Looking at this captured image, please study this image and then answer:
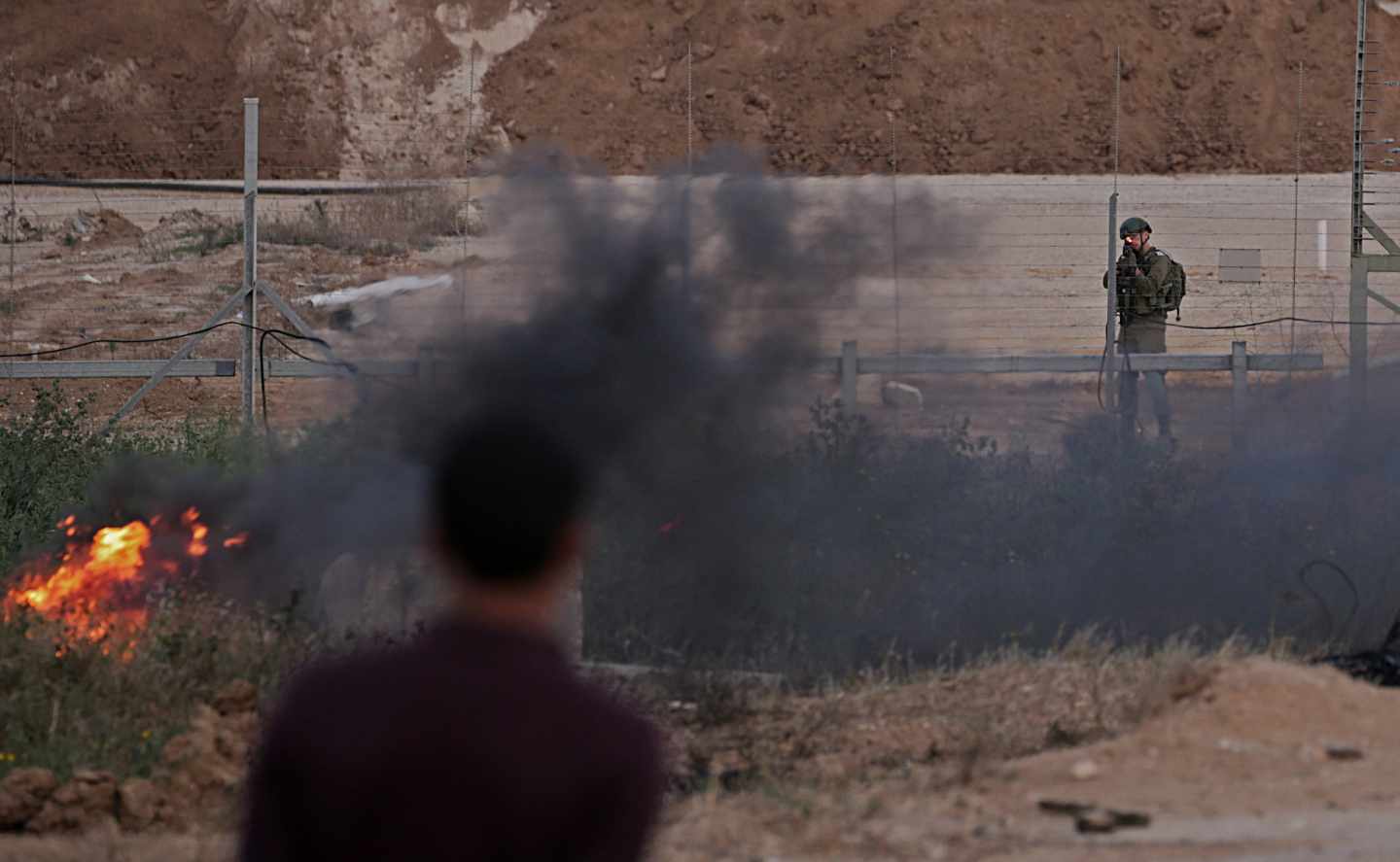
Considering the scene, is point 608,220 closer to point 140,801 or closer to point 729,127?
point 140,801

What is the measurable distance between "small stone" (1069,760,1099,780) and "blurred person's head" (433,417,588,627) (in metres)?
3.68

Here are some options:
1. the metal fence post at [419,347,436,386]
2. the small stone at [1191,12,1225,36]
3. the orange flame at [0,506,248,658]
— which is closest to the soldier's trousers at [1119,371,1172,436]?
the metal fence post at [419,347,436,386]

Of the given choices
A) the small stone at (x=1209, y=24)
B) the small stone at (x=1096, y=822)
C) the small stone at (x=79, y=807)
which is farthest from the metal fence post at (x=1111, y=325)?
the small stone at (x=1209, y=24)

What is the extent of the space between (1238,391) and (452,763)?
9.74 metres

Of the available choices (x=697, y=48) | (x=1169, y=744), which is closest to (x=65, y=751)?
(x=1169, y=744)

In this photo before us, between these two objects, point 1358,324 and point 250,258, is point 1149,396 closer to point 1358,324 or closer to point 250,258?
point 1358,324

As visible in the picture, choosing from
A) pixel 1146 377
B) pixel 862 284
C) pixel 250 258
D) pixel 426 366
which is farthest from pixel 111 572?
pixel 1146 377

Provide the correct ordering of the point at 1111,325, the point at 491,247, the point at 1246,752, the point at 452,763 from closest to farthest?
the point at 452,763 < the point at 1246,752 < the point at 491,247 < the point at 1111,325

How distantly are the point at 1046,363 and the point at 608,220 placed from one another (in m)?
3.44

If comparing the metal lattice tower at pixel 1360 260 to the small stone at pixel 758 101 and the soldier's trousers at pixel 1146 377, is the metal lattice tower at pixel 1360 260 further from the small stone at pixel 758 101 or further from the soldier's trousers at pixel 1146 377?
the small stone at pixel 758 101

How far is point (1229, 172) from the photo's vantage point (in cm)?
2858

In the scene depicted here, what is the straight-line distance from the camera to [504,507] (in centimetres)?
237

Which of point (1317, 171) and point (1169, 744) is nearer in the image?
point (1169, 744)

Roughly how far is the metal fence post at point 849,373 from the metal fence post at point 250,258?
422 centimetres
